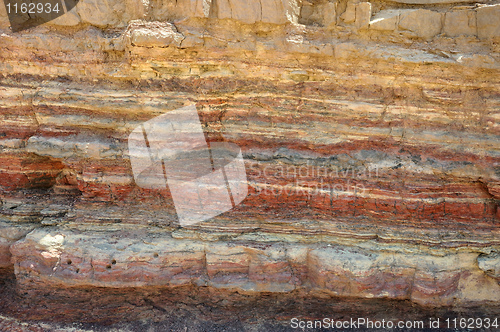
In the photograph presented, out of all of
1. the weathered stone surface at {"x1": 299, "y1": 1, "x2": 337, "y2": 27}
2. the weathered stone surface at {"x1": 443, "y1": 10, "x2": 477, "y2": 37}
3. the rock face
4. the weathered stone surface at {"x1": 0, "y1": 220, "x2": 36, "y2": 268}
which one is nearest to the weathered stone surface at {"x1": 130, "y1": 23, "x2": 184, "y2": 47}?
the rock face

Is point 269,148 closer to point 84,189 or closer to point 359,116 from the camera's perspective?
point 359,116

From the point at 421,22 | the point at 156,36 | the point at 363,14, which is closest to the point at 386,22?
the point at 363,14

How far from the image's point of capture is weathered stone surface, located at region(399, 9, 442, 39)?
416 centimetres

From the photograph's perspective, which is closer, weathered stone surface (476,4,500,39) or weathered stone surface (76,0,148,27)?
weathered stone surface (476,4,500,39)

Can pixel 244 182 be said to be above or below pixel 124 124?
below

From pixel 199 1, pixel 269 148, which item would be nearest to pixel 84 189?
pixel 269 148

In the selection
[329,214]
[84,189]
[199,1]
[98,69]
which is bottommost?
[329,214]

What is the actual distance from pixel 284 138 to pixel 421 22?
1975 millimetres

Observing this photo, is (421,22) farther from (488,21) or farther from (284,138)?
(284,138)

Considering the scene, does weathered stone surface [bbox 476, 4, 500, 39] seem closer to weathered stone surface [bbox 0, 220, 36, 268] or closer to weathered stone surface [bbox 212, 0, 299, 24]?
weathered stone surface [bbox 212, 0, 299, 24]

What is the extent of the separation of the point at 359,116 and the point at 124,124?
9.23ft

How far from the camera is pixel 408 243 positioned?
4.31 m

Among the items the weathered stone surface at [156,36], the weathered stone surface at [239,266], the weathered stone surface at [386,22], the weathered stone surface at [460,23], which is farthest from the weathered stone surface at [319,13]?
the weathered stone surface at [239,266]

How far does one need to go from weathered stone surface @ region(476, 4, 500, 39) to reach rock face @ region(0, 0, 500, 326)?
0.01 meters
